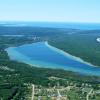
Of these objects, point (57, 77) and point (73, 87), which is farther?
point (57, 77)

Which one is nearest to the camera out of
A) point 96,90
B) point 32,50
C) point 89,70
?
point 96,90

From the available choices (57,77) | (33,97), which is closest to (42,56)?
(57,77)

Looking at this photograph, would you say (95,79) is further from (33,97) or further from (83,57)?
(83,57)

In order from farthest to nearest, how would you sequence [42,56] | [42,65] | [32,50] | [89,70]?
[32,50] < [42,56] < [42,65] < [89,70]

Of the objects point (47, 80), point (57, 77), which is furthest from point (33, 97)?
point (57, 77)

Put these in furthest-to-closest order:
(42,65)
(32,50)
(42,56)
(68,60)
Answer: (32,50)
(42,56)
(68,60)
(42,65)

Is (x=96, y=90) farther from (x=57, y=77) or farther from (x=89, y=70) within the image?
(x=89, y=70)
